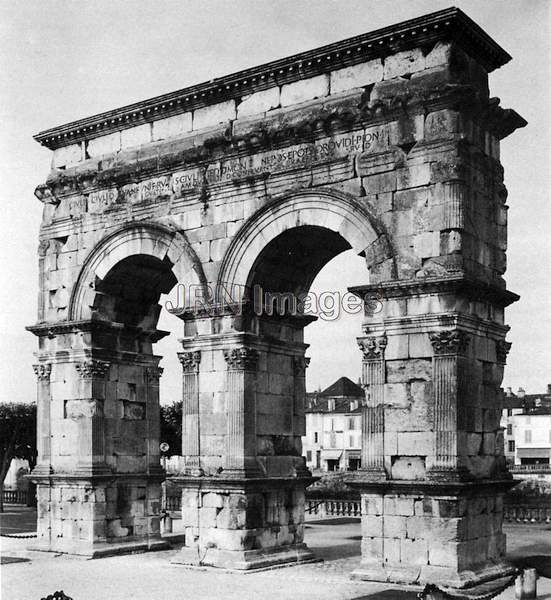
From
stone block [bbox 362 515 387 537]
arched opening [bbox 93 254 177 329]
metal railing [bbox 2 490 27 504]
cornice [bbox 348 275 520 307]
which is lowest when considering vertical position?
metal railing [bbox 2 490 27 504]

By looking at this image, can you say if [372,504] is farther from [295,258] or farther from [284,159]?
[284,159]

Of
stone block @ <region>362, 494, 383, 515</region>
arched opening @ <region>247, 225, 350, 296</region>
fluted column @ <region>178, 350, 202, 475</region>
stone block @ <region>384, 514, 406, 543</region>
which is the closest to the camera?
stone block @ <region>384, 514, 406, 543</region>

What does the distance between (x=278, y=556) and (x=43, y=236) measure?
8.57 metres

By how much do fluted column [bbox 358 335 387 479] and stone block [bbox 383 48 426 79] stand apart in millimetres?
4452

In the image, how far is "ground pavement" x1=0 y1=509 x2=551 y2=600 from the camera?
1448 centimetres

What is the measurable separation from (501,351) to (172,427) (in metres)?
30.0

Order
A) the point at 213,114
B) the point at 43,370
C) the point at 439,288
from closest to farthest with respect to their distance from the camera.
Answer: the point at 439,288, the point at 213,114, the point at 43,370

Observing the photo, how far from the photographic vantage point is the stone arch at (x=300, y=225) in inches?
635

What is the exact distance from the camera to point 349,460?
69.2 meters

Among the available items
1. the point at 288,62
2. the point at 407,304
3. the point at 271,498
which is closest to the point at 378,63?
the point at 288,62

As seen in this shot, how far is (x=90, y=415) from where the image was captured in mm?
19688

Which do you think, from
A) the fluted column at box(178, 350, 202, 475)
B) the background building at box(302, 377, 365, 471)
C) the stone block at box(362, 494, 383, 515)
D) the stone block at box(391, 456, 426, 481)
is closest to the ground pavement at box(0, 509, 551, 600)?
the stone block at box(362, 494, 383, 515)

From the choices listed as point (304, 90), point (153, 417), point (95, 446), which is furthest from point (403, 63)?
point (95, 446)

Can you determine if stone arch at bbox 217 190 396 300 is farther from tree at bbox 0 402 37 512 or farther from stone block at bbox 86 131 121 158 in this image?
tree at bbox 0 402 37 512
